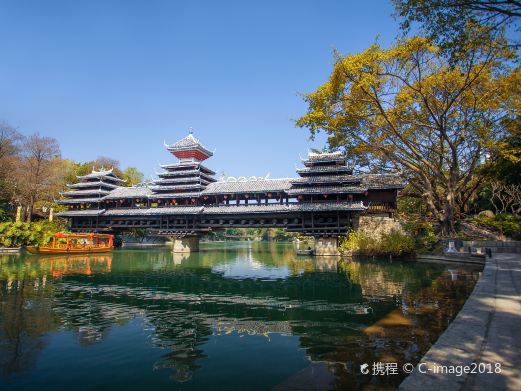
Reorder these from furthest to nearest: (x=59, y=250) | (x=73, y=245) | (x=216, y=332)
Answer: (x=73, y=245) → (x=59, y=250) → (x=216, y=332)

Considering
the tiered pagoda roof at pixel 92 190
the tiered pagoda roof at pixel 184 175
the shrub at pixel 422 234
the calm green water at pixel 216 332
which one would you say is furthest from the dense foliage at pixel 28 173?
the shrub at pixel 422 234

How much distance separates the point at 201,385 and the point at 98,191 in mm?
39410

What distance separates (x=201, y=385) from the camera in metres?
4.96

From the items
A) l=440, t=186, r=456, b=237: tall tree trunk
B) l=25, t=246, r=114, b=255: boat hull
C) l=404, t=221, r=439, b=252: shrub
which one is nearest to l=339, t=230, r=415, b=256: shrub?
l=404, t=221, r=439, b=252: shrub

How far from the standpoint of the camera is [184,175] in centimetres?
3669

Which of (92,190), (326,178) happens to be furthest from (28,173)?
(326,178)

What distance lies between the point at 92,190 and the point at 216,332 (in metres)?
38.2

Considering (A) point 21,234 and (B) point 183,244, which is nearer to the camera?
(A) point 21,234

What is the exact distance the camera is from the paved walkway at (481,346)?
343cm

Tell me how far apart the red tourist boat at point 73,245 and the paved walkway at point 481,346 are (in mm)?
34325

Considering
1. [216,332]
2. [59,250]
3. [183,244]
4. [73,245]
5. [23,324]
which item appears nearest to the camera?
[216,332]

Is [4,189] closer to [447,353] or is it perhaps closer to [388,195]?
[388,195]

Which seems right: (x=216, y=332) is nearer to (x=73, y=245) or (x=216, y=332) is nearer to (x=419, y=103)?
(x=419, y=103)

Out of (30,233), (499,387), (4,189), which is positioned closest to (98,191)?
(30,233)
